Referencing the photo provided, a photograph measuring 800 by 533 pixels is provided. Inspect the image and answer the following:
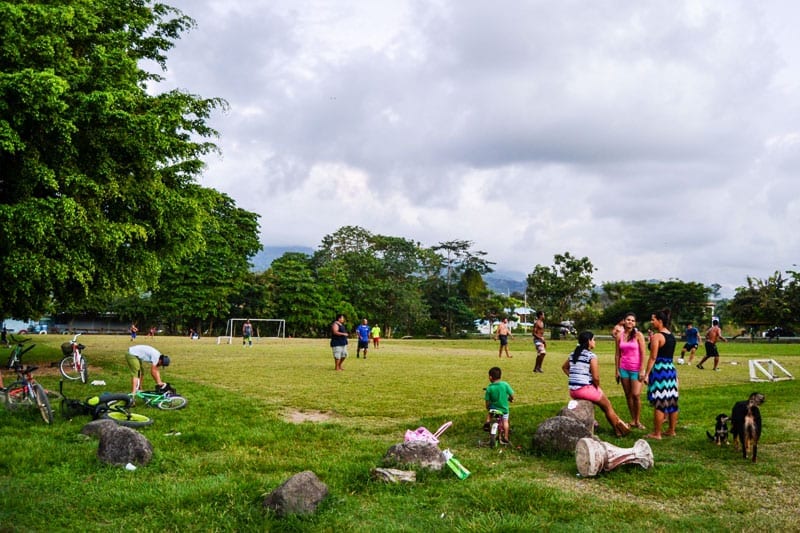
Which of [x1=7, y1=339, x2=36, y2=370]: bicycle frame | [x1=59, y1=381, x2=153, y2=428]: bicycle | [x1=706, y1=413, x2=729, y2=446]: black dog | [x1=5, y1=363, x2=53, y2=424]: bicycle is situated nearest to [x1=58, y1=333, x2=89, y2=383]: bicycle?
[x1=7, y1=339, x2=36, y2=370]: bicycle frame

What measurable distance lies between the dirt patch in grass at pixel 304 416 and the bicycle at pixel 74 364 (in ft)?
24.7

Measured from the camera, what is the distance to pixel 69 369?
1675 cm

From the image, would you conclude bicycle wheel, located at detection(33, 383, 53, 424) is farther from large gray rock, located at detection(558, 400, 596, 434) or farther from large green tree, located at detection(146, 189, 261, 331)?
large green tree, located at detection(146, 189, 261, 331)

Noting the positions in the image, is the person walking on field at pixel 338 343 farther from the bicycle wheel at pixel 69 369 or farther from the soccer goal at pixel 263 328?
the soccer goal at pixel 263 328

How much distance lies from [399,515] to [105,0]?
1939 centimetres

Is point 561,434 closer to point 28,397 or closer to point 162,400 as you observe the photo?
point 162,400

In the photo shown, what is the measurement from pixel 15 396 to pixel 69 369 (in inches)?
254

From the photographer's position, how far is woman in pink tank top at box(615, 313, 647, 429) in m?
9.70

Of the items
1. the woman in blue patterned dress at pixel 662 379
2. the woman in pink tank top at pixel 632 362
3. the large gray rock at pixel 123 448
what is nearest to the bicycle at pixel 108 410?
the large gray rock at pixel 123 448

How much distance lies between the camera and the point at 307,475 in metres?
6.04

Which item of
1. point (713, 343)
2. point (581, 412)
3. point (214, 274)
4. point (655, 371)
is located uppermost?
point (214, 274)

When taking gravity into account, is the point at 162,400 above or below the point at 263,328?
below

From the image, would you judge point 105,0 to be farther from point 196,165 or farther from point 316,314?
point 316,314

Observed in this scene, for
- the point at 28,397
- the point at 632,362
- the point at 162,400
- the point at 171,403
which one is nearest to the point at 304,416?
the point at 171,403
